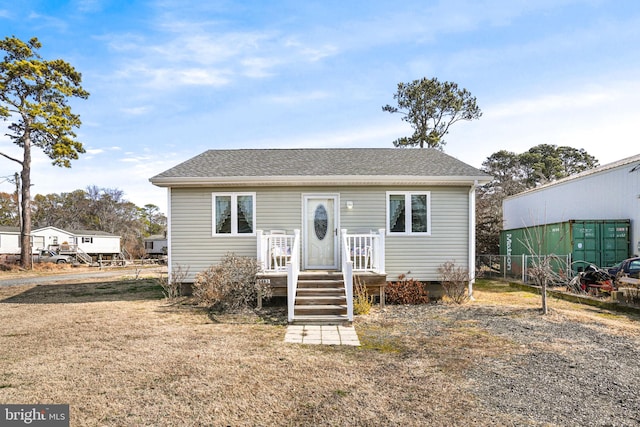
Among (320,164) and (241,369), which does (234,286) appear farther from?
(320,164)

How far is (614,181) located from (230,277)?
45.7 ft

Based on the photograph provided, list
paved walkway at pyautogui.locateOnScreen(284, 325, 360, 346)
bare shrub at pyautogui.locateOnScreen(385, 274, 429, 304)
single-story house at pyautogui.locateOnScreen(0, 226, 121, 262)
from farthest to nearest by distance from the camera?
single-story house at pyautogui.locateOnScreen(0, 226, 121, 262) < bare shrub at pyautogui.locateOnScreen(385, 274, 429, 304) < paved walkway at pyautogui.locateOnScreen(284, 325, 360, 346)

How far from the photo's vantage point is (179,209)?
10.3 metres

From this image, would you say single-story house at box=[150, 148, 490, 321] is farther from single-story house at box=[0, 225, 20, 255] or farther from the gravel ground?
single-story house at box=[0, 225, 20, 255]

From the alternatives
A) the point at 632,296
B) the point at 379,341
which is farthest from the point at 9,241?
the point at 632,296

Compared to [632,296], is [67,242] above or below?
above

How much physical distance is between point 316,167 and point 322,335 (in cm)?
539

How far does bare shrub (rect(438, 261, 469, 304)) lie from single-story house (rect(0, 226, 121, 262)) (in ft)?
104

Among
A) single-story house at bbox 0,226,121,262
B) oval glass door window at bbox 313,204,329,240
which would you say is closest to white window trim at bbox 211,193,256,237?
oval glass door window at bbox 313,204,329,240

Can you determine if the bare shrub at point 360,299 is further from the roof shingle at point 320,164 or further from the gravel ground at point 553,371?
the roof shingle at point 320,164

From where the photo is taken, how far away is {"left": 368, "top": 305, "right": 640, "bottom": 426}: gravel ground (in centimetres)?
359

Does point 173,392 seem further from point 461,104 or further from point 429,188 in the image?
point 461,104

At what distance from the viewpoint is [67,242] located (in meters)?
38.0

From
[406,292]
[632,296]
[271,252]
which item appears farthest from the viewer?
[406,292]
